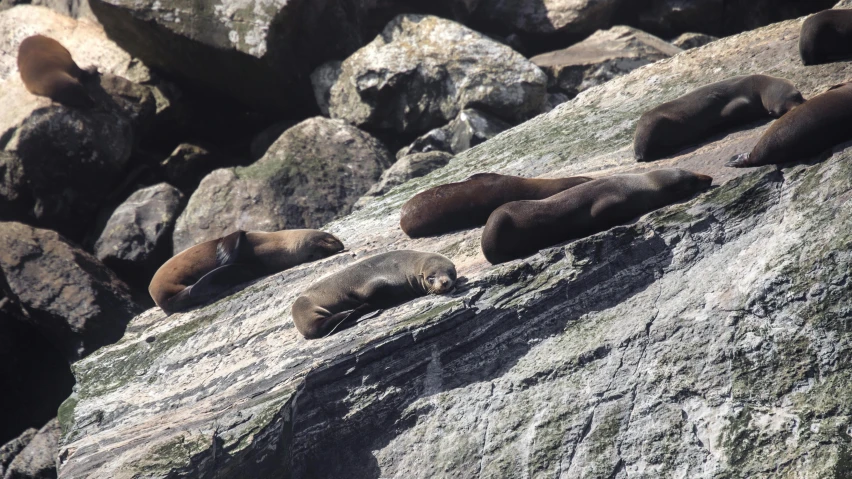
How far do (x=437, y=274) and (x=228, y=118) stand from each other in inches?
362

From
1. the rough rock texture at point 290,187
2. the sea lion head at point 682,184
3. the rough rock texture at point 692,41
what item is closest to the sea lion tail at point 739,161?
the sea lion head at point 682,184

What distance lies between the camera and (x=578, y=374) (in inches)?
190

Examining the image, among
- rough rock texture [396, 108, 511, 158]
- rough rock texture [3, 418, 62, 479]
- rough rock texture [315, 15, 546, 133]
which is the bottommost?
rough rock texture [3, 418, 62, 479]

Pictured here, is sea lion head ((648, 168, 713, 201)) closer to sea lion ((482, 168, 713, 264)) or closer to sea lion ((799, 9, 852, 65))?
sea lion ((482, 168, 713, 264))

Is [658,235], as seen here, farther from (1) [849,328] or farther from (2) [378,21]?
(2) [378,21]

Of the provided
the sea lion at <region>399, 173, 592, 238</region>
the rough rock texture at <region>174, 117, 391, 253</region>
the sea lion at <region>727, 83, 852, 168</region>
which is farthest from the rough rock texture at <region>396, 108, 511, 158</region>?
the sea lion at <region>727, 83, 852, 168</region>

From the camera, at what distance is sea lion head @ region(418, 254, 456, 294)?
5527 mm

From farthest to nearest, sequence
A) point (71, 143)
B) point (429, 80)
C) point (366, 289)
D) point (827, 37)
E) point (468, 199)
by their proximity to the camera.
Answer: point (71, 143) < point (429, 80) < point (827, 37) < point (468, 199) < point (366, 289)

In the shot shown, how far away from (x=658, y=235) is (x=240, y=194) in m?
7.02

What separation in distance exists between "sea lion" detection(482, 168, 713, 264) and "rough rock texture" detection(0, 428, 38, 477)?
7.23 m

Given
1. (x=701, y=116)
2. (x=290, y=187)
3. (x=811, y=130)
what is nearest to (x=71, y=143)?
(x=290, y=187)

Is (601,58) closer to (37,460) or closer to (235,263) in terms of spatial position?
(235,263)

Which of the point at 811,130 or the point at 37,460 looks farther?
the point at 37,460

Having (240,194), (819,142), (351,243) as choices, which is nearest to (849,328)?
(819,142)
